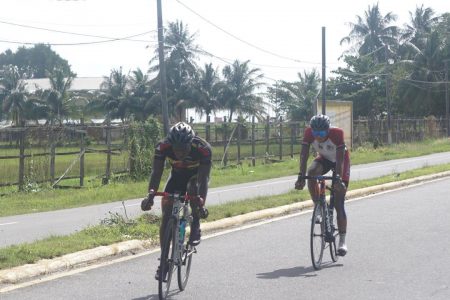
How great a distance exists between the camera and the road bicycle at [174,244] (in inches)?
232

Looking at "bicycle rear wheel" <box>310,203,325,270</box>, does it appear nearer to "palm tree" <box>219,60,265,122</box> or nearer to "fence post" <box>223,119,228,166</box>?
"fence post" <box>223,119,228,166</box>

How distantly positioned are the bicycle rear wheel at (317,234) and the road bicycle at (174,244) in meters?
1.67

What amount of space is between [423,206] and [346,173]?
5.69 metres

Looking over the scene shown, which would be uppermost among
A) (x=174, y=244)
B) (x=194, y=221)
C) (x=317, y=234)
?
(x=194, y=221)

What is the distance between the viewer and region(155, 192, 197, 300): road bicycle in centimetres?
588

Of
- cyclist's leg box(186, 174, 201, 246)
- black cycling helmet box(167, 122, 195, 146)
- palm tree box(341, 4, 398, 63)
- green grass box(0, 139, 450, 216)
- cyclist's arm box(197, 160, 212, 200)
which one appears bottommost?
green grass box(0, 139, 450, 216)

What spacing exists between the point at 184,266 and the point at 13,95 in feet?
203

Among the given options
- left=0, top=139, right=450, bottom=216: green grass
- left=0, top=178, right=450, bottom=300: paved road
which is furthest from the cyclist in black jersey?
→ left=0, top=139, right=450, bottom=216: green grass

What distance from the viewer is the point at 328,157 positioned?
8.09m

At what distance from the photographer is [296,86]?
67125 millimetres

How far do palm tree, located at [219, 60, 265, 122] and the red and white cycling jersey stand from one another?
5618 centimetres

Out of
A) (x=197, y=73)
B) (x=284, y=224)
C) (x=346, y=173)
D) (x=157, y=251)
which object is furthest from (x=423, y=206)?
(x=197, y=73)

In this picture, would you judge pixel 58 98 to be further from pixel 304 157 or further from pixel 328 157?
pixel 304 157

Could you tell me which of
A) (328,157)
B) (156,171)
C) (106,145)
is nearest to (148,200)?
(156,171)
